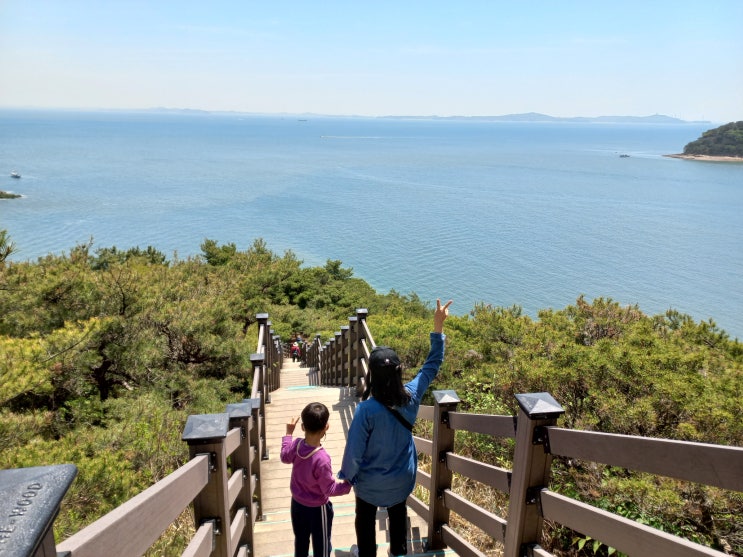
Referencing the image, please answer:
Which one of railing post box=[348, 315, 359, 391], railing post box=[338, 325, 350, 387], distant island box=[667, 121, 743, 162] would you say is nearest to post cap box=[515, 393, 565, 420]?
railing post box=[348, 315, 359, 391]

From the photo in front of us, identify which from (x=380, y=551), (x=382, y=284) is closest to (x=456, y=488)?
(x=380, y=551)

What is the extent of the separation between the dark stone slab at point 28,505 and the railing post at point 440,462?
8.31 ft

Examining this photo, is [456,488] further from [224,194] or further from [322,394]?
[224,194]

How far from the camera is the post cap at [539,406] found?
2.25 m

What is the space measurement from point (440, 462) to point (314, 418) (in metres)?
0.95

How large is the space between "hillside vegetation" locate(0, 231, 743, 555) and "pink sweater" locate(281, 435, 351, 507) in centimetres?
144

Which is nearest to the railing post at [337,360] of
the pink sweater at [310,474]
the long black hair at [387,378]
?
the pink sweater at [310,474]

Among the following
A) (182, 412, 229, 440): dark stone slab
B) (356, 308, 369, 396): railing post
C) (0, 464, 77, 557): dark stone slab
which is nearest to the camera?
(0, 464, 77, 557): dark stone slab

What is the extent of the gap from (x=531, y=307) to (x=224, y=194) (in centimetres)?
5517

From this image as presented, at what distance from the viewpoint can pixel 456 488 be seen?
4.71 m

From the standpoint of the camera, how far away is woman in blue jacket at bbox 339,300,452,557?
2.80m

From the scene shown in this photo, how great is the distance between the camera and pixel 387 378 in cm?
279

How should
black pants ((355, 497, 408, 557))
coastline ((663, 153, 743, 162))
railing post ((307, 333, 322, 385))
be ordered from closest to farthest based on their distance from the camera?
black pants ((355, 497, 408, 557)) < railing post ((307, 333, 322, 385)) < coastline ((663, 153, 743, 162))

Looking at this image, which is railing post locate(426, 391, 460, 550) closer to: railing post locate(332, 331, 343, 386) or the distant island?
railing post locate(332, 331, 343, 386)
